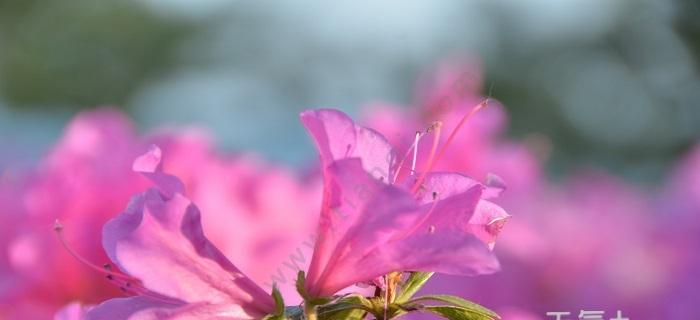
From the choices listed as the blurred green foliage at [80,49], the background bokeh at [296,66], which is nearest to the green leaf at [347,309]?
the background bokeh at [296,66]

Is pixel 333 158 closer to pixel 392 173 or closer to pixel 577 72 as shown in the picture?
pixel 392 173

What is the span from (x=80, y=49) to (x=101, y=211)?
638 centimetres

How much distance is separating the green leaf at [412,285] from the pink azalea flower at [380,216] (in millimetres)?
12

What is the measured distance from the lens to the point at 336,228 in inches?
17.9

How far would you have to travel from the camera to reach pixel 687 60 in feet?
9.90

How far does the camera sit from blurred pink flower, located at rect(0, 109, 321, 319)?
0.77 m

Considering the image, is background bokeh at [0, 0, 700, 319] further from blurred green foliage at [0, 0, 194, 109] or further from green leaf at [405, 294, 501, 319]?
green leaf at [405, 294, 501, 319]

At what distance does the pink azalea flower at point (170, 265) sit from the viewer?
1.42 feet

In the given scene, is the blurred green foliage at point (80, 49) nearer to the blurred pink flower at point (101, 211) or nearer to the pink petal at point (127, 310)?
the blurred pink flower at point (101, 211)

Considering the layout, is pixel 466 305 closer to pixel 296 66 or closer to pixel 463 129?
pixel 463 129

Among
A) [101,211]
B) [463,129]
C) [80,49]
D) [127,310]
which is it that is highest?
[80,49]

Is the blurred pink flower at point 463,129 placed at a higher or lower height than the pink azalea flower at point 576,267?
higher

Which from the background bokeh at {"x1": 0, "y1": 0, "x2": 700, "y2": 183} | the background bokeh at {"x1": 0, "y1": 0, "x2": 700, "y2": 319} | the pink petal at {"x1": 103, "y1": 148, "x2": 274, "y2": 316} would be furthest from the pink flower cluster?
the background bokeh at {"x1": 0, "y1": 0, "x2": 700, "y2": 183}

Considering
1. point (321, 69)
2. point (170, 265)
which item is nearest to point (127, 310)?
point (170, 265)
